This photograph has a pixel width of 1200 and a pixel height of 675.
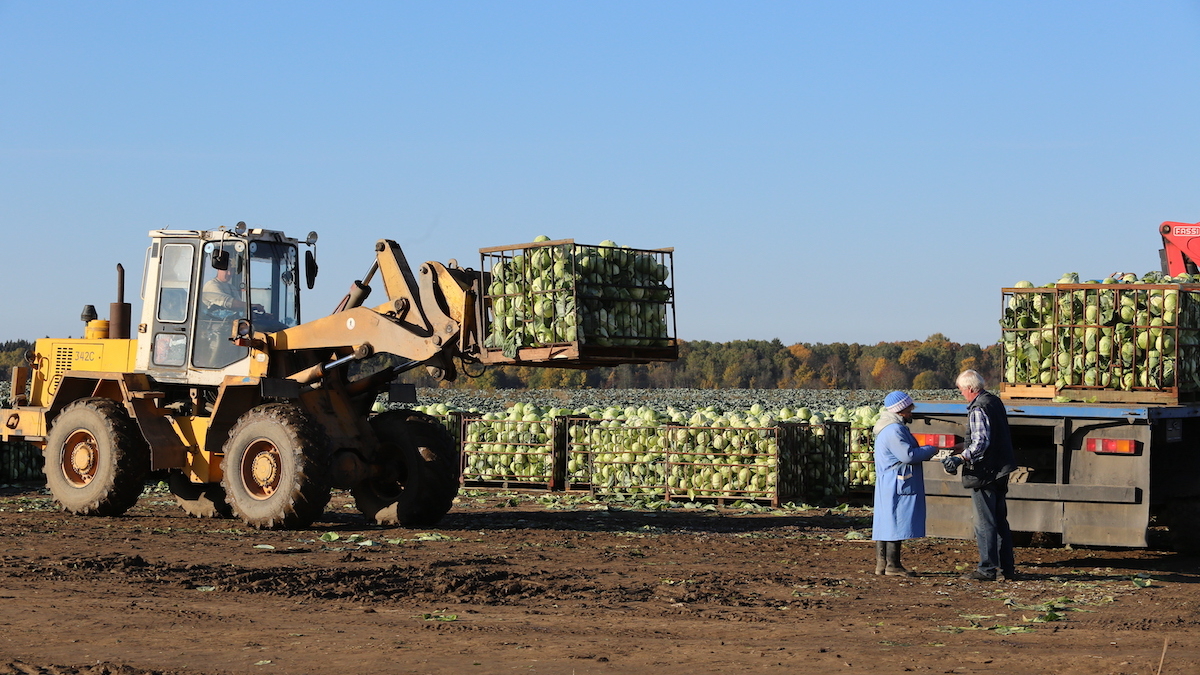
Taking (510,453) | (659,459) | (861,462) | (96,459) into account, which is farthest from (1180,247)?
(96,459)

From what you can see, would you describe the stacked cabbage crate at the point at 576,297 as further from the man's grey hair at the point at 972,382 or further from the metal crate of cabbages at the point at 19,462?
the metal crate of cabbages at the point at 19,462

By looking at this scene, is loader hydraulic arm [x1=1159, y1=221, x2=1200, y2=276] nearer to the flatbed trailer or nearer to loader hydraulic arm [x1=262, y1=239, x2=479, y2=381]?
the flatbed trailer

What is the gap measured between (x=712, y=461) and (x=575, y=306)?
755cm

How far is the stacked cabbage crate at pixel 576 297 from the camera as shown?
14.4m

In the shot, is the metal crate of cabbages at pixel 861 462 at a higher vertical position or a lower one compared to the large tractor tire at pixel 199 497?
higher

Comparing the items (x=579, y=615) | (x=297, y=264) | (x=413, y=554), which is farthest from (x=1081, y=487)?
(x=297, y=264)

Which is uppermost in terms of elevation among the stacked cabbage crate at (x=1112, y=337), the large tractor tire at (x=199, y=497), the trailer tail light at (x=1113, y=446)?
the stacked cabbage crate at (x=1112, y=337)

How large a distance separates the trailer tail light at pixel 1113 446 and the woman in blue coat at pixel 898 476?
1770 millimetres

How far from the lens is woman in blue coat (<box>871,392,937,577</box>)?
11898 mm

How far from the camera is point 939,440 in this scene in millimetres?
13359

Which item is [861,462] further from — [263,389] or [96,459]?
[96,459]

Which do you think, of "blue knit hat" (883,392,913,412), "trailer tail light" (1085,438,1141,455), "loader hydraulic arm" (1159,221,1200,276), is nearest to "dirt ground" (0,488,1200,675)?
"trailer tail light" (1085,438,1141,455)

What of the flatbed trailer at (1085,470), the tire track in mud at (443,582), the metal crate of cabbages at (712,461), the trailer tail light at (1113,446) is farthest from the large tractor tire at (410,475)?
the trailer tail light at (1113,446)

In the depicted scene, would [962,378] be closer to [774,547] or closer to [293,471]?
[774,547]
